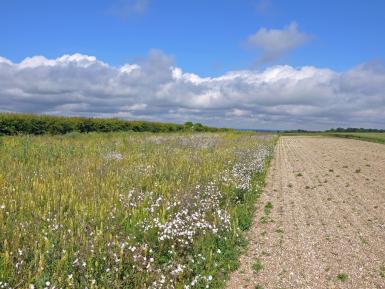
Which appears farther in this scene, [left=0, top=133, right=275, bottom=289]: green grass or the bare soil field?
the bare soil field

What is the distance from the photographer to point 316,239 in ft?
27.3

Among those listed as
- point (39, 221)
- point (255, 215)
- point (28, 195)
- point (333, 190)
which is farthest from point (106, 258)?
point (333, 190)

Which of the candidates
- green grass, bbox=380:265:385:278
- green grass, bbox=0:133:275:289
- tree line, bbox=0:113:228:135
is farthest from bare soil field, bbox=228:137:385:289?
tree line, bbox=0:113:228:135

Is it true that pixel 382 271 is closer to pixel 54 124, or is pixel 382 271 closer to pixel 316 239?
pixel 316 239

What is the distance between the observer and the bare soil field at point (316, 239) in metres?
6.38

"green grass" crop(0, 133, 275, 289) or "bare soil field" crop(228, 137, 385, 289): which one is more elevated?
"green grass" crop(0, 133, 275, 289)

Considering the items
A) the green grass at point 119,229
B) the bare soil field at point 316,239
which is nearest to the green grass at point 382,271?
the bare soil field at point 316,239

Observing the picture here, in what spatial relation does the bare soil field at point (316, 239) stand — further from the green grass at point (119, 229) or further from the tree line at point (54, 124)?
the tree line at point (54, 124)

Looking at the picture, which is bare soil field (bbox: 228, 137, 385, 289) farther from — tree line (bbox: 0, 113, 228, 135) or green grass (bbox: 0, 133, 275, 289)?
tree line (bbox: 0, 113, 228, 135)

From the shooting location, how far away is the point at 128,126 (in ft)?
178

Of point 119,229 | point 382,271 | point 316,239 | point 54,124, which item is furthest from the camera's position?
point 54,124

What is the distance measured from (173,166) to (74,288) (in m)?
9.16

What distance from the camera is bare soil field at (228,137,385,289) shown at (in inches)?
251

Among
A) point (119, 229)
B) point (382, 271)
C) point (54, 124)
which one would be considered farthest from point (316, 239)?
point (54, 124)
